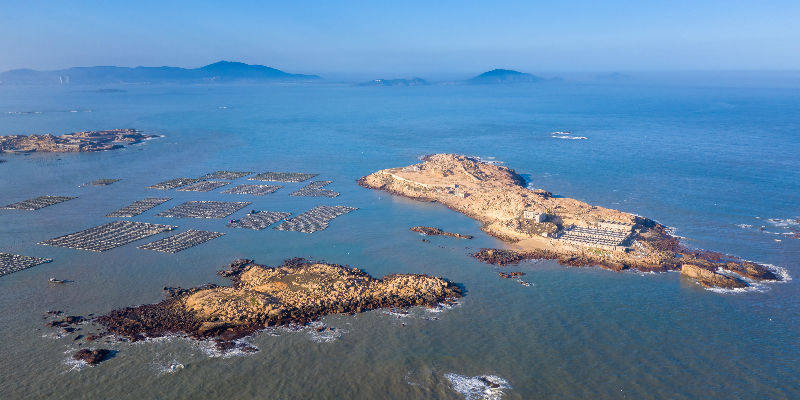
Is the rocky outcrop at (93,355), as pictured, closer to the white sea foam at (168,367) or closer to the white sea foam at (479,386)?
the white sea foam at (168,367)

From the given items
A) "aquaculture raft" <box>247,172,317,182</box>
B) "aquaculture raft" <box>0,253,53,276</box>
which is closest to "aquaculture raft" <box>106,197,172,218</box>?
"aquaculture raft" <box>0,253,53,276</box>

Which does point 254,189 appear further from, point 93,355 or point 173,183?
point 93,355

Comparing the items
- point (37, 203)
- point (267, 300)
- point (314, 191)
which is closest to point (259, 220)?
point (314, 191)

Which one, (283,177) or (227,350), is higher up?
(283,177)

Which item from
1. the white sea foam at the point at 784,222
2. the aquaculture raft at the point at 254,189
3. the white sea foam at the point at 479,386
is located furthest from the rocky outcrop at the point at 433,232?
the white sea foam at the point at 784,222

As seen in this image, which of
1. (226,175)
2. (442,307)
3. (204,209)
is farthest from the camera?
(226,175)

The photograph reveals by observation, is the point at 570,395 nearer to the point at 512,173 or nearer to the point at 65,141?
the point at 512,173
